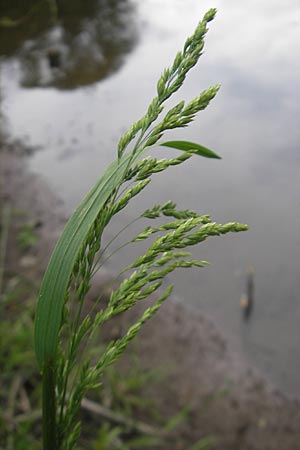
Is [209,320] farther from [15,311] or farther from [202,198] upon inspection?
[15,311]

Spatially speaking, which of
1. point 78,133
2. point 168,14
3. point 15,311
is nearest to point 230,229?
point 15,311

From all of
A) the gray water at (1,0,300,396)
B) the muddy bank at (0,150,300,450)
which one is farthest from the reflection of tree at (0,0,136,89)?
the muddy bank at (0,150,300,450)

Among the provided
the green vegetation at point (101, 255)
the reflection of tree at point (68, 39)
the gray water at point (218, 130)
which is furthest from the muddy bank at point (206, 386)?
the reflection of tree at point (68, 39)

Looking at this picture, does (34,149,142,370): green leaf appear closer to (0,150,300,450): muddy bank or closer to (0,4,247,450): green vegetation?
(0,4,247,450): green vegetation

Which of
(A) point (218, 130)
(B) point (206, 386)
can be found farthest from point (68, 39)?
(B) point (206, 386)

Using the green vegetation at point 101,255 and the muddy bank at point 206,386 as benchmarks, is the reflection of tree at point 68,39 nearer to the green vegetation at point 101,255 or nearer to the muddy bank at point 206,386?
the muddy bank at point 206,386
